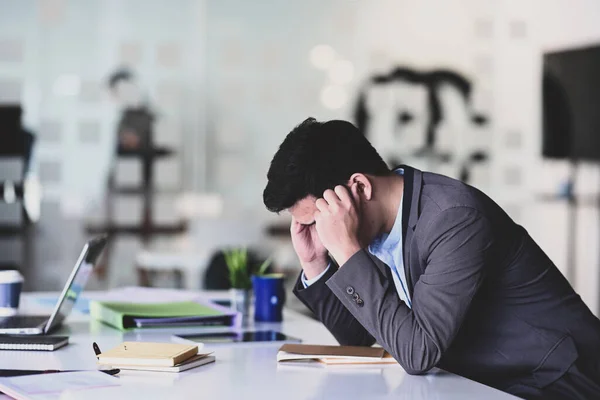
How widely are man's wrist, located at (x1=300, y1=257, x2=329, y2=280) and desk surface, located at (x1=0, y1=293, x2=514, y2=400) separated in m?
0.22

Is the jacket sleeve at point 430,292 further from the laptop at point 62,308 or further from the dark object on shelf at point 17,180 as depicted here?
the dark object on shelf at point 17,180

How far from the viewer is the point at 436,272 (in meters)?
1.80

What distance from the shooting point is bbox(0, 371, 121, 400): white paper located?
160 cm

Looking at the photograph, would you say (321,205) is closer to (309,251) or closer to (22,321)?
(309,251)

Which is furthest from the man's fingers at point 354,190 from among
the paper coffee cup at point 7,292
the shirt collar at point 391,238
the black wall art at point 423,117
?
the black wall art at point 423,117

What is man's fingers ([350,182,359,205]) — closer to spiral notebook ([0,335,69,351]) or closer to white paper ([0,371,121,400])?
white paper ([0,371,121,400])

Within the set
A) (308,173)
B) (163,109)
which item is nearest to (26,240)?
(163,109)

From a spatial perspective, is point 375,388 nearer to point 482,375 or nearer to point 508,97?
point 482,375

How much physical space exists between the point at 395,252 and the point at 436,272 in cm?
25

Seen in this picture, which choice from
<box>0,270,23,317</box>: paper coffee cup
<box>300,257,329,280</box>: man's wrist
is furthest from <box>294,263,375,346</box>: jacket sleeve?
<box>0,270,23,317</box>: paper coffee cup

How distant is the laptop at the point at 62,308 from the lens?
2230mm

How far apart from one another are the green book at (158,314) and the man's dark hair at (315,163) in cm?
59

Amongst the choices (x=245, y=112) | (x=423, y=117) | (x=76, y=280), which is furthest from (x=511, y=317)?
(x=423, y=117)

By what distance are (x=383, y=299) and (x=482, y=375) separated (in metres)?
0.31
